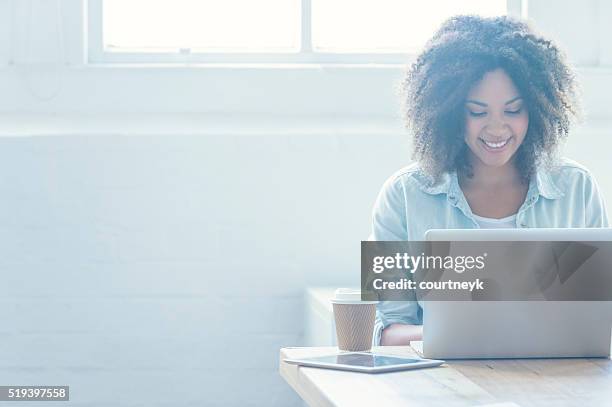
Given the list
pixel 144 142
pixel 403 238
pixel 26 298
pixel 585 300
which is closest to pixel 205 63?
pixel 144 142

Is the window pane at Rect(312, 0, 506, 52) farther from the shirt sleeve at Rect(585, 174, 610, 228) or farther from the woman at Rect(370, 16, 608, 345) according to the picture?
the shirt sleeve at Rect(585, 174, 610, 228)

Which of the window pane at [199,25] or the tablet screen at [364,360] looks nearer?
the tablet screen at [364,360]

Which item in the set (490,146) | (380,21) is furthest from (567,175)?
(380,21)

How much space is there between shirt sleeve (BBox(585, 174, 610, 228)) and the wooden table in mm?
754

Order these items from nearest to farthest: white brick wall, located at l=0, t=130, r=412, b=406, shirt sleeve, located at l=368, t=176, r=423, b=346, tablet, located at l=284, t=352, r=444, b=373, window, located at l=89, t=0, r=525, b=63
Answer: tablet, located at l=284, t=352, r=444, b=373 < shirt sleeve, located at l=368, t=176, r=423, b=346 < white brick wall, located at l=0, t=130, r=412, b=406 < window, located at l=89, t=0, r=525, b=63

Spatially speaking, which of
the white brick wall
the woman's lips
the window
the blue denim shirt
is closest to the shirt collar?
the blue denim shirt

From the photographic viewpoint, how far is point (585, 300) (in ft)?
5.58

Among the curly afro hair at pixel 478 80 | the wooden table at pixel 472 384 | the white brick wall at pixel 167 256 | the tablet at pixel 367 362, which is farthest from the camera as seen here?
the white brick wall at pixel 167 256

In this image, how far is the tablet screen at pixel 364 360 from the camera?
5.55 feet

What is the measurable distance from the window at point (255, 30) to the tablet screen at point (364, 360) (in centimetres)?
195

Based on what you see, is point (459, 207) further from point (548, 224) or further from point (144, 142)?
point (144, 142)

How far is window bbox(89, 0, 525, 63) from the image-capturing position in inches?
139

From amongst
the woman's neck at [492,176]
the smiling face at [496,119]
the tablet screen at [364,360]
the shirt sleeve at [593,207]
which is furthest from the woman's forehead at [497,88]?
the tablet screen at [364,360]

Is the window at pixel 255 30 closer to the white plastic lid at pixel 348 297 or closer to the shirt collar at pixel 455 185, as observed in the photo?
the shirt collar at pixel 455 185
